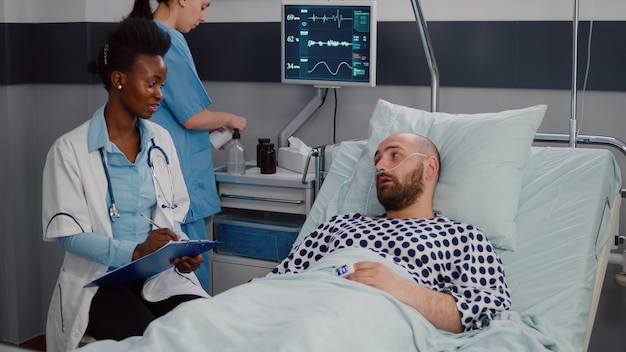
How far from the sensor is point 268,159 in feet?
10.4

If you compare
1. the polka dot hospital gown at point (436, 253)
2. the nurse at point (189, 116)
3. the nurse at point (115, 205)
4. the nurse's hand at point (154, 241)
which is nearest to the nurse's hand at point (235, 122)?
the nurse at point (189, 116)

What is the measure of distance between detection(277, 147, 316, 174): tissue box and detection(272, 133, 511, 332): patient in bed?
750mm

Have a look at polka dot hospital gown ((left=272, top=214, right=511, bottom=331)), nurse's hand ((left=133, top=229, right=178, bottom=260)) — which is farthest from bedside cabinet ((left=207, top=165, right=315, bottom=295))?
nurse's hand ((left=133, top=229, right=178, bottom=260))

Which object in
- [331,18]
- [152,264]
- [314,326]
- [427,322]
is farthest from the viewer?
[331,18]

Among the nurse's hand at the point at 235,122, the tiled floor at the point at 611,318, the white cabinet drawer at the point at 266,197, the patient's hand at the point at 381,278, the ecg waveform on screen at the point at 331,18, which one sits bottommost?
the tiled floor at the point at 611,318

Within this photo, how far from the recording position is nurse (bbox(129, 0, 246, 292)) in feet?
9.53

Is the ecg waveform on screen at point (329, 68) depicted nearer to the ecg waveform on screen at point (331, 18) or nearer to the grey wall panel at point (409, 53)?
the ecg waveform on screen at point (331, 18)

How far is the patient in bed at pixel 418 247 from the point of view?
200 cm

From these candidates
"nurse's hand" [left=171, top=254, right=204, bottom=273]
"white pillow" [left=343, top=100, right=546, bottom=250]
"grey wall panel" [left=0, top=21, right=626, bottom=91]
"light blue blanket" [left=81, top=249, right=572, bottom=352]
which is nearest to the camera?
"light blue blanket" [left=81, top=249, right=572, bottom=352]

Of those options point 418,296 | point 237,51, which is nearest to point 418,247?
point 418,296

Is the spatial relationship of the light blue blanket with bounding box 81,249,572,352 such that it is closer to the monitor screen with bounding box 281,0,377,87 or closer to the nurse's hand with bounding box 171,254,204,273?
the nurse's hand with bounding box 171,254,204,273

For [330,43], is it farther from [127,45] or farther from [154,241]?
[154,241]

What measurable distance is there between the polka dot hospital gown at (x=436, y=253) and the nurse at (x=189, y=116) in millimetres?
809

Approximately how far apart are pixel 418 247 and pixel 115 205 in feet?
2.78
